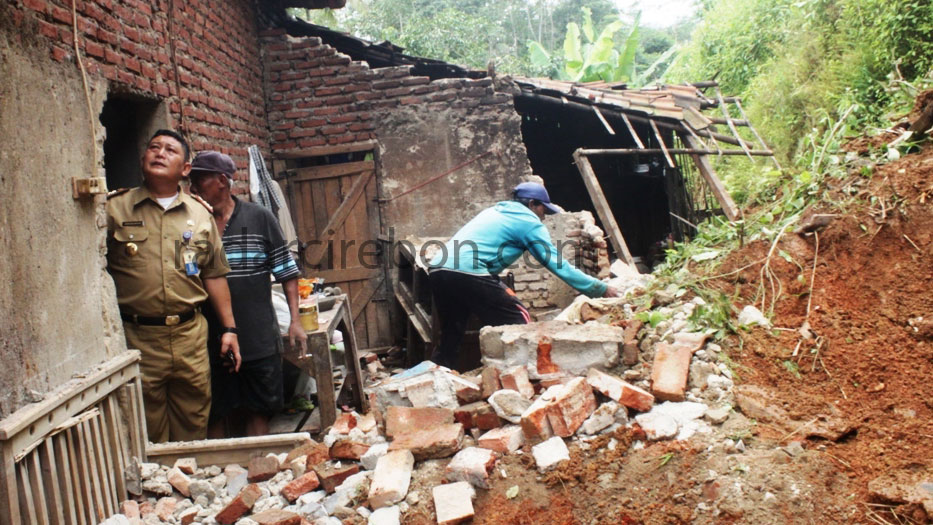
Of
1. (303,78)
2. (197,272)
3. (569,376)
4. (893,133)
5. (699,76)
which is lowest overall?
(569,376)

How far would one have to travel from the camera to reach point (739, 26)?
1266 centimetres

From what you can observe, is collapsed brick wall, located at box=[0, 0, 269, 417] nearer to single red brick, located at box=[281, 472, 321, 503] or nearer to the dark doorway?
single red brick, located at box=[281, 472, 321, 503]

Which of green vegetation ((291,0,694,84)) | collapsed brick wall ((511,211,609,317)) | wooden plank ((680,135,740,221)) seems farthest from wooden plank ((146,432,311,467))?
green vegetation ((291,0,694,84))

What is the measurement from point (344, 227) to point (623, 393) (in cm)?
502

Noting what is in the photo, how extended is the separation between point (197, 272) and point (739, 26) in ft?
42.3

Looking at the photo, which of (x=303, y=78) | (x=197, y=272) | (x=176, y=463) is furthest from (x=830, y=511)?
(x=303, y=78)

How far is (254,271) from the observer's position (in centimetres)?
354

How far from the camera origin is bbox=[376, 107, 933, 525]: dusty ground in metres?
2.17

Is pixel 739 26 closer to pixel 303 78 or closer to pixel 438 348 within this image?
pixel 303 78

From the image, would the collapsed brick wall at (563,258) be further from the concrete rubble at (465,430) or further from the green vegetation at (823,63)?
the concrete rubble at (465,430)

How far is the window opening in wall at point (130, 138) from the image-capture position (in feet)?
13.0

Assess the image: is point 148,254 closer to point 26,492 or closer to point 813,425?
point 26,492

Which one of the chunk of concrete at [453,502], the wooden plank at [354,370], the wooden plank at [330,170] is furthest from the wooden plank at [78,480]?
the wooden plank at [330,170]

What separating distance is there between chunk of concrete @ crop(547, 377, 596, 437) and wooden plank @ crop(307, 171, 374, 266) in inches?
191
